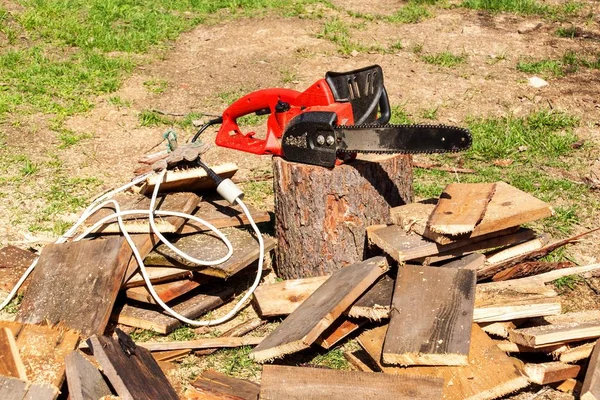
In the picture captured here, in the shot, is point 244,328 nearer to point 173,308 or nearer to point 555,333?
point 173,308

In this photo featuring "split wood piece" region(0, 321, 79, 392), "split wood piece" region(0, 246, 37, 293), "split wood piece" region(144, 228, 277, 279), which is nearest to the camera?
"split wood piece" region(0, 321, 79, 392)

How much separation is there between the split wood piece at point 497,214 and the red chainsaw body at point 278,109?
0.66 m

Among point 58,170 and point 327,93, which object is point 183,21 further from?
point 327,93

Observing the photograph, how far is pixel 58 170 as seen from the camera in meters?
6.16

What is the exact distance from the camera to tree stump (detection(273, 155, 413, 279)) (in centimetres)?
417

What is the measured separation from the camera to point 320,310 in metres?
3.67

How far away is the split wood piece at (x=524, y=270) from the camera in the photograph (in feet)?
13.6

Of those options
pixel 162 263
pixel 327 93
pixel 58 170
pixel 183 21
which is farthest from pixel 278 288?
pixel 183 21

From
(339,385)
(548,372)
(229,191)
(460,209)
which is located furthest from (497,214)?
(229,191)

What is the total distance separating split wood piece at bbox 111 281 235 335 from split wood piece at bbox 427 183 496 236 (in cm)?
137

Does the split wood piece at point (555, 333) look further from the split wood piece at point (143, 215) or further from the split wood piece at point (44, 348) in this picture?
the split wood piece at point (44, 348)

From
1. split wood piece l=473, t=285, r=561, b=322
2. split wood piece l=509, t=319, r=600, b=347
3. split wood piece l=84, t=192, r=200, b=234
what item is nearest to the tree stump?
split wood piece l=84, t=192, r=200, b=234

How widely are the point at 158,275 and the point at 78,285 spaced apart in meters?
0.44

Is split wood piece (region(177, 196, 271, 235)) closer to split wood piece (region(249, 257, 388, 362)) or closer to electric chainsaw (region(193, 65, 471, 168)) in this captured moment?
electric chainsaw (region(193, 65, 471, 168))
